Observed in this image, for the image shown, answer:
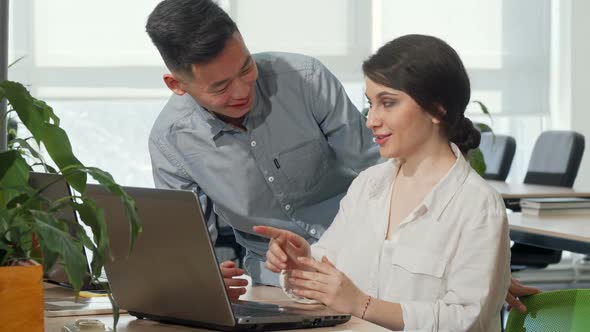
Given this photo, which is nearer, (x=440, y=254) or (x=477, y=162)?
(x=440, y=254)

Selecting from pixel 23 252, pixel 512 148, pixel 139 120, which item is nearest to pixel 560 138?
pixel 512 148

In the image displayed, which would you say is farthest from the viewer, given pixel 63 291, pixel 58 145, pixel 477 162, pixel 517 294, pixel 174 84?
pixel 477 162

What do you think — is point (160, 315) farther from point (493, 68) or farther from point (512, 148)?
point (493, 68)

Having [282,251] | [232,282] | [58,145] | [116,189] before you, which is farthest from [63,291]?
[116,189]

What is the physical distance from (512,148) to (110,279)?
13.6ft

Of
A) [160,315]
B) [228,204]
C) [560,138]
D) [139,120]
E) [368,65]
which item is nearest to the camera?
[160,315]

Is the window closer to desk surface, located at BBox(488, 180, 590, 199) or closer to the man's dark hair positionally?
desk surface, located at BBox(488, 180, 590, 199)

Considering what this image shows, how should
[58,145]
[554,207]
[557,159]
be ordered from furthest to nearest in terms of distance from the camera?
[557,159] < [554,207] < [58,145]

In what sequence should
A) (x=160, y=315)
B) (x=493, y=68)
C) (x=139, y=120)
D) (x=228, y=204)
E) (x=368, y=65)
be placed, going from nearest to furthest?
(x=160, y=315) → (x=368, y=65) → (x=228, y=204) → (x=139, y=120) → (x=493, y=68)

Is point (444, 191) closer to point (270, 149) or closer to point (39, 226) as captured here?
point (270, 149)

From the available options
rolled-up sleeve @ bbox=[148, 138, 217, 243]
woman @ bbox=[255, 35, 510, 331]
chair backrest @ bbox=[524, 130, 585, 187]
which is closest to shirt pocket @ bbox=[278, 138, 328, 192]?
rolled-up sleeve @ bbox=[148, 138, 217, 243]

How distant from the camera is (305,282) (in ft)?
5.62

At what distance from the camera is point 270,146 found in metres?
2.39

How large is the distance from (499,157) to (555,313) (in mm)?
3877
